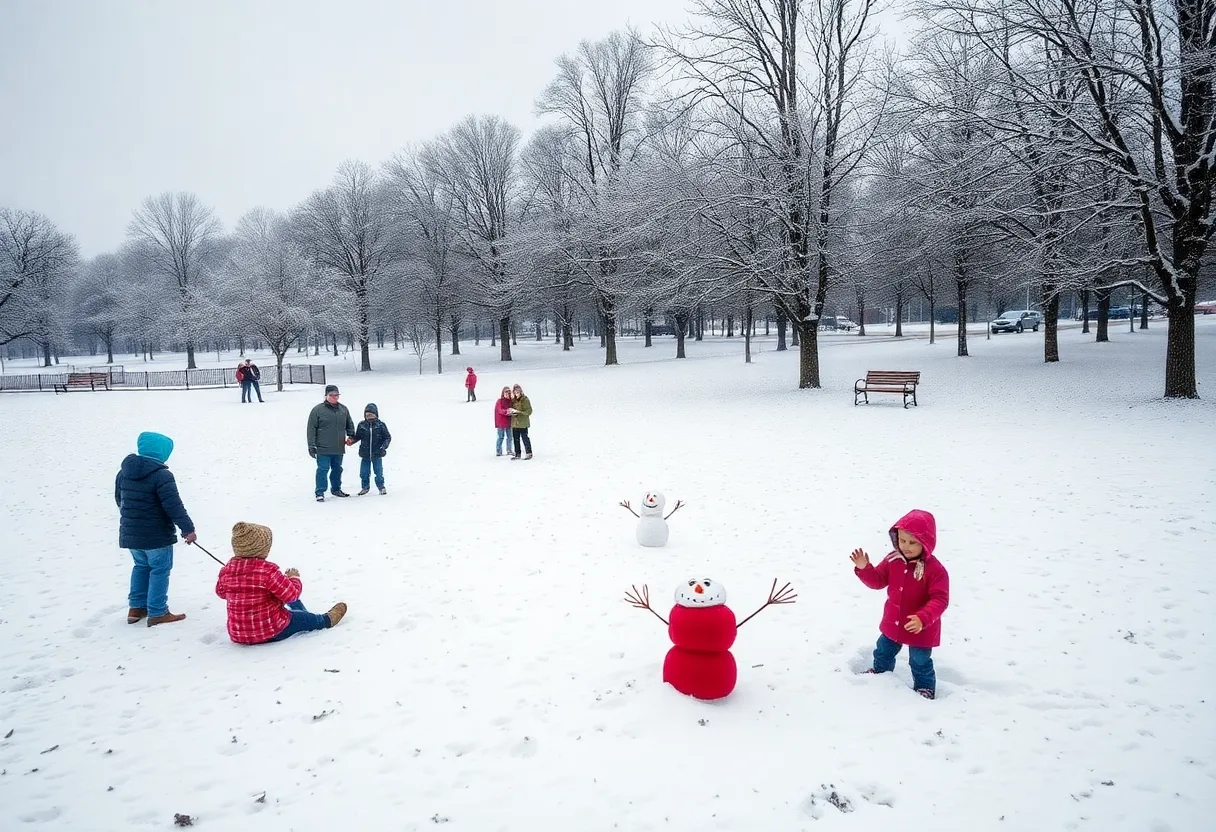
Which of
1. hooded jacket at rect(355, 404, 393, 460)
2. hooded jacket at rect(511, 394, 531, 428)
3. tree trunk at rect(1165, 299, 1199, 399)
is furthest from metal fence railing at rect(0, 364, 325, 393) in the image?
tree trunk at rect(1165, 299, 1199, 399)

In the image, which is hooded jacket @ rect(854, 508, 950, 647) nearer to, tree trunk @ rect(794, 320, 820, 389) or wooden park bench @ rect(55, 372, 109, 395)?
tree trunk @ rect(794, 320, 820, 389)

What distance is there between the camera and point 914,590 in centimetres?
419

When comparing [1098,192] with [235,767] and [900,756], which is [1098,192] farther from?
[235,767]

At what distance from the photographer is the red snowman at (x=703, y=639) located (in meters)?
4.15

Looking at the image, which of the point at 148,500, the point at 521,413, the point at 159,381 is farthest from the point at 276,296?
the point at 148,500

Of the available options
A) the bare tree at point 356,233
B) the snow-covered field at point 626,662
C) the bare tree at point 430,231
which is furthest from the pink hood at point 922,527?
the bare tree at point 356,233

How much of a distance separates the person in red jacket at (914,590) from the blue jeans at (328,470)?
8531 millimetres

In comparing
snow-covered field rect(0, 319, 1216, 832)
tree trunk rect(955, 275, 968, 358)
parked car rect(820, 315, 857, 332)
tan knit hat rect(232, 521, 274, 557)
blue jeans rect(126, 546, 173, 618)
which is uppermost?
parked car rect(820, 315, 857, 332)

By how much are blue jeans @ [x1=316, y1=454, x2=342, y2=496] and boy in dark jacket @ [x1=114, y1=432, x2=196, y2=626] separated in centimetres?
428

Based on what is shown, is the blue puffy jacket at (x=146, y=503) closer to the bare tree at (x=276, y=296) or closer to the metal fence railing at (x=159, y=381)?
the bare tree at (x=276, y=296)

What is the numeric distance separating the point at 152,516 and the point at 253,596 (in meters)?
1.37

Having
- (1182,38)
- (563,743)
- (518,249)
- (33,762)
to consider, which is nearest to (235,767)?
(33,762)

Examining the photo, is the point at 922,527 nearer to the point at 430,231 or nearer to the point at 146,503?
the point at 146,503

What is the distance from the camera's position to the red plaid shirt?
5.10 metres
